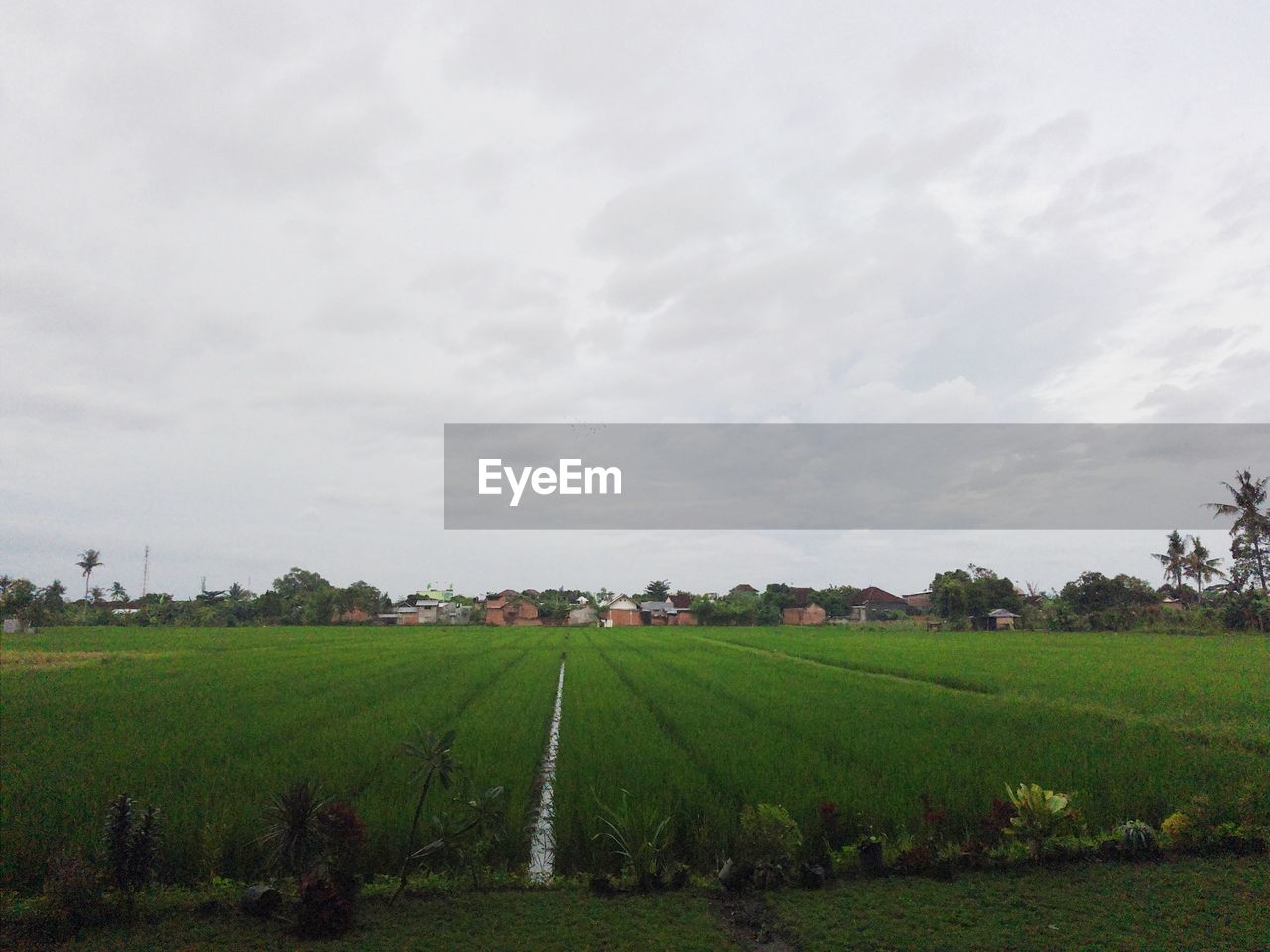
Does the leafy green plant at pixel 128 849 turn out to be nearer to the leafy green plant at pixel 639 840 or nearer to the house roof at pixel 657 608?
the leafy green plant at pixel 639 840

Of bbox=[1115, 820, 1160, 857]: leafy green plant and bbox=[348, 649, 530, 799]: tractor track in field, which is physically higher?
bbox=[1115, 820, 1160, 857]: leafy green plant

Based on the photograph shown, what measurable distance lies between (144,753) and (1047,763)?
9429mm

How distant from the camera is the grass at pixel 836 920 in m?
3.60

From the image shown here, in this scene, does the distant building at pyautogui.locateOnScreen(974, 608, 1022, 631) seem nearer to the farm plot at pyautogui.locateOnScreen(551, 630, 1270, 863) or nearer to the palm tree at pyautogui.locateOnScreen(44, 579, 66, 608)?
the farm plot at pyautogui.locateOnScreen(551, 630, 1270, 863)

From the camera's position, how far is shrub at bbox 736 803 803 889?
4387 mm

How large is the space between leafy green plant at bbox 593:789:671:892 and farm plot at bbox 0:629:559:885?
2.34ft

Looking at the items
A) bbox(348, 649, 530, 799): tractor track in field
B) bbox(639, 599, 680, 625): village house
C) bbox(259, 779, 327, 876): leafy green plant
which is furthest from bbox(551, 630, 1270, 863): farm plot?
bbox(639, 599, 680, 625): village house

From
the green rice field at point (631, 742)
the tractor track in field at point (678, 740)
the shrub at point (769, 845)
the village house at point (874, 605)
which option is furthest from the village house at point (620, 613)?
the shrub at point (769, 845)

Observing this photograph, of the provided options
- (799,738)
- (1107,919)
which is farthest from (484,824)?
(799,738)

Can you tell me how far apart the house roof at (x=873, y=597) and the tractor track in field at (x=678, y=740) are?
58540mm

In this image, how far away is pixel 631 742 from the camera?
8242mm

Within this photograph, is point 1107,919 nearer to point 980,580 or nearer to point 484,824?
point 484,824

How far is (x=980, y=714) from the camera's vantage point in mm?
10453

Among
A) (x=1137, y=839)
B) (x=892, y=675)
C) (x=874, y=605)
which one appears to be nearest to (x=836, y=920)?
(x=1137, y=839)
